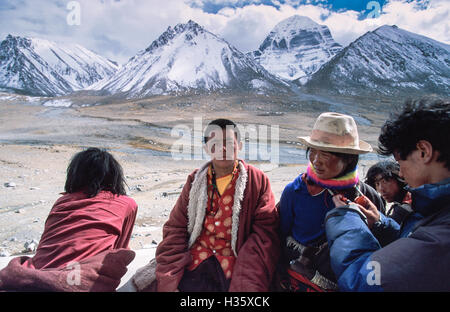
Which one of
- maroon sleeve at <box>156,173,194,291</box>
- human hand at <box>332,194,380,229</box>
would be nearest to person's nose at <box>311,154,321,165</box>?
human hand at <box>332,194,380,229</box>

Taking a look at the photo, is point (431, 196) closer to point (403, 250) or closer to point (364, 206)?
point (403, 250)

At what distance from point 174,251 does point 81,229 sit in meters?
0.72

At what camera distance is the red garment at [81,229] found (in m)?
1.94

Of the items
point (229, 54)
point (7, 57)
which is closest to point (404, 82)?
point (229, 54)

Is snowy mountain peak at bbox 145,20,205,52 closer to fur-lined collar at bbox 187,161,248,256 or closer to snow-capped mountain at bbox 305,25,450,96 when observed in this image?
snow-capped mountain at bbox 305,25,450,96

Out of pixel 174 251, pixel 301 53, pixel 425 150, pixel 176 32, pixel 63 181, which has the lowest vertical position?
pixel 63 181

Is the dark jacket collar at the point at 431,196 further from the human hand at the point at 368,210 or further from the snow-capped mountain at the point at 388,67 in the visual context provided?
the snow-capped mountain at the point at 388,67

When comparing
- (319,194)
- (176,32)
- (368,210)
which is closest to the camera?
(368,210)

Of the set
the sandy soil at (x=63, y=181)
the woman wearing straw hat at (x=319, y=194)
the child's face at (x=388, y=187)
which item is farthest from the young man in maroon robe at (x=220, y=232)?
the sandy soil at (x=63, y=181)

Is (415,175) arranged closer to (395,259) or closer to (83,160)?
(395,259)

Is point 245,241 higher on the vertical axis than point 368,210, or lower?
lower

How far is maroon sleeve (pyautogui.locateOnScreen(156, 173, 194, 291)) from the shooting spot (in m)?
1.97

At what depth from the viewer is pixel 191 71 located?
10906 centimetres

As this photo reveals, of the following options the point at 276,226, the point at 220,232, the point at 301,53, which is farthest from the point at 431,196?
the point at 301,53
